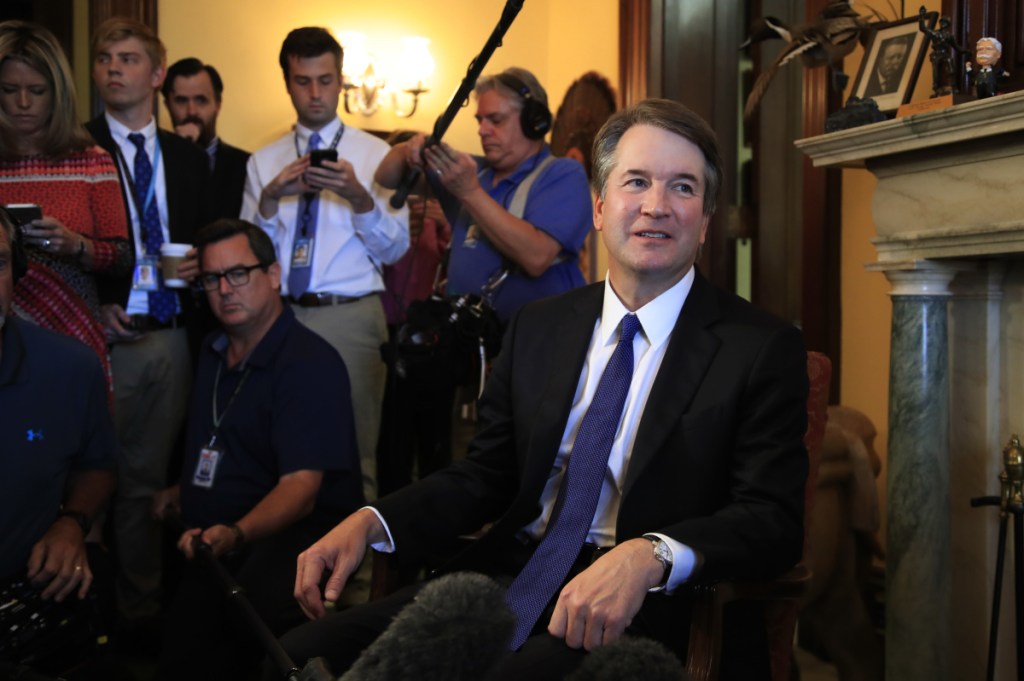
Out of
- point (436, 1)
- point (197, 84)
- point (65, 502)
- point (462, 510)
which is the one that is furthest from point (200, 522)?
point (436, 1)

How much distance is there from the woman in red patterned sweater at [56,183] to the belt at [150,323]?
6.1 inches

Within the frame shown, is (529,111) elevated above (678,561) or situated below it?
above

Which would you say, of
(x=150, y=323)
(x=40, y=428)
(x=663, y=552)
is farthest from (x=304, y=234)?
(x=663, y=552)

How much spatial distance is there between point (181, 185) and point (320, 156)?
514 mm

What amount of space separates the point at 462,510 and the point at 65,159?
5.69 feet

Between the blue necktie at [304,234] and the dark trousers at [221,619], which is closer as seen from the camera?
the dark trousers at [221,619]

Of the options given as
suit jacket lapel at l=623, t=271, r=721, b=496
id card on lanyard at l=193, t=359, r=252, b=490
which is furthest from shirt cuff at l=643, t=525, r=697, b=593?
id card on lanyard at l=193, t=359, r=252, b=490

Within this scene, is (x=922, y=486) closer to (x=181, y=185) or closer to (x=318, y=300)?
(x=318, y=300)

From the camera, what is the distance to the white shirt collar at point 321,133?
3376 millimetres

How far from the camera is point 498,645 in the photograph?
929 mm

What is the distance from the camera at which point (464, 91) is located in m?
2.63

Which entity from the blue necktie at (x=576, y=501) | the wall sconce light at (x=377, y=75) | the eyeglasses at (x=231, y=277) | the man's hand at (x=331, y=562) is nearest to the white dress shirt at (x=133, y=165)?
the eyeglasses at (x=231, y=277)

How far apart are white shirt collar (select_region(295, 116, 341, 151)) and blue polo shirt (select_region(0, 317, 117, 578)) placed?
120 cm

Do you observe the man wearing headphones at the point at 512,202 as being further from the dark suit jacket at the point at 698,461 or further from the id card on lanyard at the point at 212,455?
the dark suit jacket at the point at 698,461
